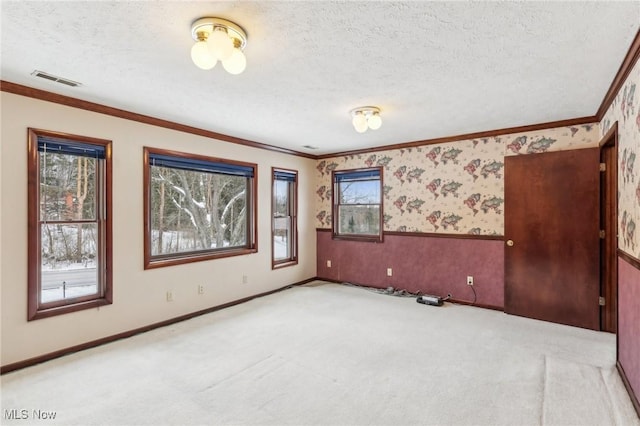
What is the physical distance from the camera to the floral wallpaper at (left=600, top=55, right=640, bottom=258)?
2174mm

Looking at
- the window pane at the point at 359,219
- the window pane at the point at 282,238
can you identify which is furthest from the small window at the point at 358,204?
the window pane at the point at 282,238

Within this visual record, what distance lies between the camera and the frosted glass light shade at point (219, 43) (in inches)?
70.0

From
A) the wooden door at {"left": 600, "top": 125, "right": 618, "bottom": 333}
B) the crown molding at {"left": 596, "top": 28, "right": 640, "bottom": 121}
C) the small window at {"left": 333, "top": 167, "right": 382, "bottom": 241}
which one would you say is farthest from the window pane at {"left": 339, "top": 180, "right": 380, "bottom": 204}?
the crown molding at {"left": 596, "top": 28, "right": 640, "bottom": 121}

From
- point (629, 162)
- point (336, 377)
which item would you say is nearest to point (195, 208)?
point (336, 377)

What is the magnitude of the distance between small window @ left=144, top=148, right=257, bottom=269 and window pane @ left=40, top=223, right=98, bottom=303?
1.67 ft

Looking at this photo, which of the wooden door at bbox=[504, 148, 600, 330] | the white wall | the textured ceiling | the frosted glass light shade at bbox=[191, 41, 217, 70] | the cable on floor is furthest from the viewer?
the cable on floor

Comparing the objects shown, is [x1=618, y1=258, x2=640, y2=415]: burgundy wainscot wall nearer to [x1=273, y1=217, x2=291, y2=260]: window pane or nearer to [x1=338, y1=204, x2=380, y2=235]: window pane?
[x1=338, y1=204, x2=380, y2=235]: window pane

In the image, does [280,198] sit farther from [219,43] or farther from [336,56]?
[219,43]

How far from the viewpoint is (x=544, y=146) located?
3.99 meters

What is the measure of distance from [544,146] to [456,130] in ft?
3.40

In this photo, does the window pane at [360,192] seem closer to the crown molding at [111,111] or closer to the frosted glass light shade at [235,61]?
the crown molding at [111,111]

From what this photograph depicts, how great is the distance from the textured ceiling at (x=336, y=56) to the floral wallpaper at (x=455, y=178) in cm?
50

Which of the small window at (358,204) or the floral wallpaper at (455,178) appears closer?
the floral wallpaper at (455,178)

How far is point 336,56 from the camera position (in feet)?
7.22
